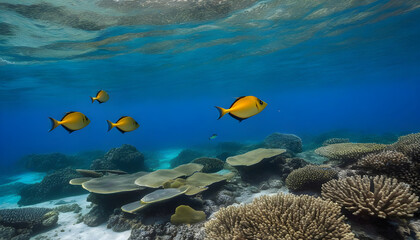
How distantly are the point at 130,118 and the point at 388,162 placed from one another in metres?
5.45

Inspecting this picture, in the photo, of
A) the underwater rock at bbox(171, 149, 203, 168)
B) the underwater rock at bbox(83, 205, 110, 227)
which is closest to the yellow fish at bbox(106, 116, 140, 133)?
the underwater rock at bbox(83, 205, 110, 227)

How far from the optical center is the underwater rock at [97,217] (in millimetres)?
6551

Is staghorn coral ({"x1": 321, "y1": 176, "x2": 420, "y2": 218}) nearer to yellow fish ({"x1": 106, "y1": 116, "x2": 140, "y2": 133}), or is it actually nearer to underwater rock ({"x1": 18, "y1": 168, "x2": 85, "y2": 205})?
yellow fish ({"x1": 106, "y1": 116, "x2": 140, "y2": 133})

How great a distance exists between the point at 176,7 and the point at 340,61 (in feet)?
88.4

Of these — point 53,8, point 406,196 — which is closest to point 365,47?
point 406,196

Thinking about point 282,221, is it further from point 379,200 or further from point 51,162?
point 51,162

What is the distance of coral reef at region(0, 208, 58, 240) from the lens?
6281mm

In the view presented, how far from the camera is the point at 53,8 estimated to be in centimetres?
1172

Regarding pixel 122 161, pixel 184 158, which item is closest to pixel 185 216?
pixel 122 161

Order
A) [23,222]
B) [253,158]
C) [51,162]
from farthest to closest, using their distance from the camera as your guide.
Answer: [51,162] → [253,158] → [23,222]

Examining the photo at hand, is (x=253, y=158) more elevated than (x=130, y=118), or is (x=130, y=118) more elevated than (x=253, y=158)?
(x=130, y=118)

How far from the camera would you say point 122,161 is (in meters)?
12.2

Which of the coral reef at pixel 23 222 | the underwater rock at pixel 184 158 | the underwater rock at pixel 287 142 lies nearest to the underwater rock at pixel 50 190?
the coral reef at pixel 23 222

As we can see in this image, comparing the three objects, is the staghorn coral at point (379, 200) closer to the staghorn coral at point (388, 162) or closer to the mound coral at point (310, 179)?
the staghorn coral at point (388, 162)
